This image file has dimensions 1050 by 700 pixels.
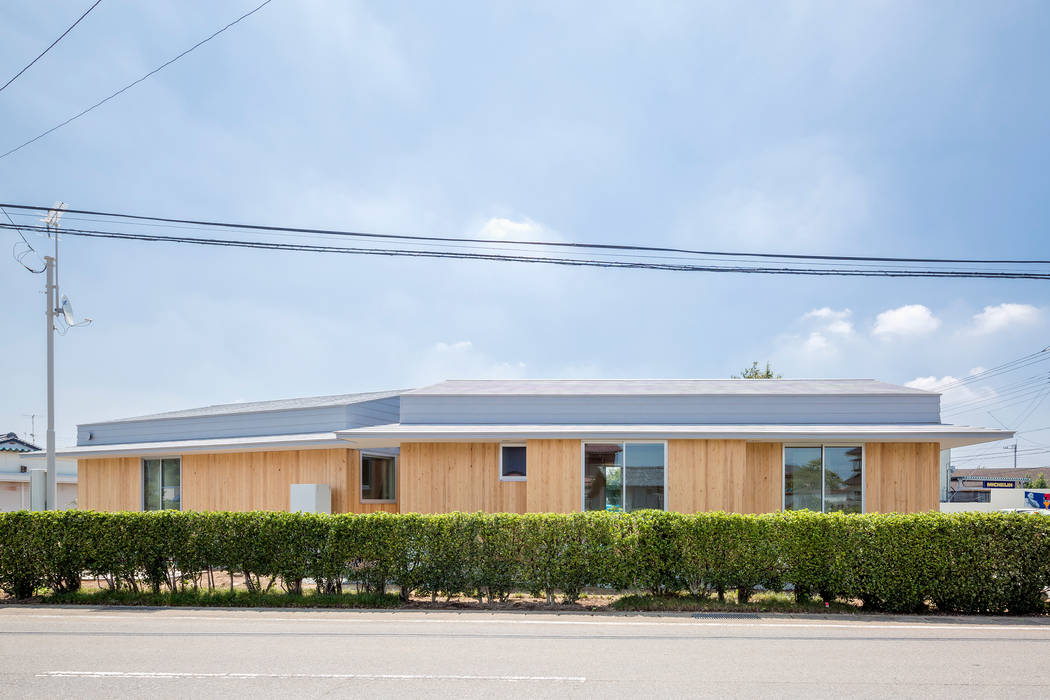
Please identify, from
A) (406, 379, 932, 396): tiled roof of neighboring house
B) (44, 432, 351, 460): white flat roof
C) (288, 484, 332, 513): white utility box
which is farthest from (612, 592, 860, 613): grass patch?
(44, 432, 351, 460): white flat roof

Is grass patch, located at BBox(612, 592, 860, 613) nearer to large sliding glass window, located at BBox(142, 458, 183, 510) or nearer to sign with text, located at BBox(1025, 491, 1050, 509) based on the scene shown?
large sliding glass window, located at BBox(142, 458, 183, 510)

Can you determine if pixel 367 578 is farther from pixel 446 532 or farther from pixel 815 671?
pixel 815 671

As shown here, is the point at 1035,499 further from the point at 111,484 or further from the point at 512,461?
the point at 111,484

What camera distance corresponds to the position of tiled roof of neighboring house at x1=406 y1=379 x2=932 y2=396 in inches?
636

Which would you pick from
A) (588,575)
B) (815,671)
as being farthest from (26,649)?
(815,671)

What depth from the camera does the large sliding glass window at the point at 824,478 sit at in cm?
1438

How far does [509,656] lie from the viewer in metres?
7.80

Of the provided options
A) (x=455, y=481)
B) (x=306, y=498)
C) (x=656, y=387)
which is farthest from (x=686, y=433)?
(x=306, y=498)

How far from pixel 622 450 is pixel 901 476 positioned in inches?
207

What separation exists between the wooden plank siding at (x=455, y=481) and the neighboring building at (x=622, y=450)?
0.9 inches

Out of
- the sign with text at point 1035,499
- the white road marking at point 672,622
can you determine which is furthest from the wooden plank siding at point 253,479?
the sign with text at point 1035,499

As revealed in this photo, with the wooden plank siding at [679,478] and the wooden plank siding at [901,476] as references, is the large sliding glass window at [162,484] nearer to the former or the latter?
the wooden plank siding at [679,478]

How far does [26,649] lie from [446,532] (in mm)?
5521

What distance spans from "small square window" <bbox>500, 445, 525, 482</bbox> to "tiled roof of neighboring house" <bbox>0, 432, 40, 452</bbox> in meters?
33.5
